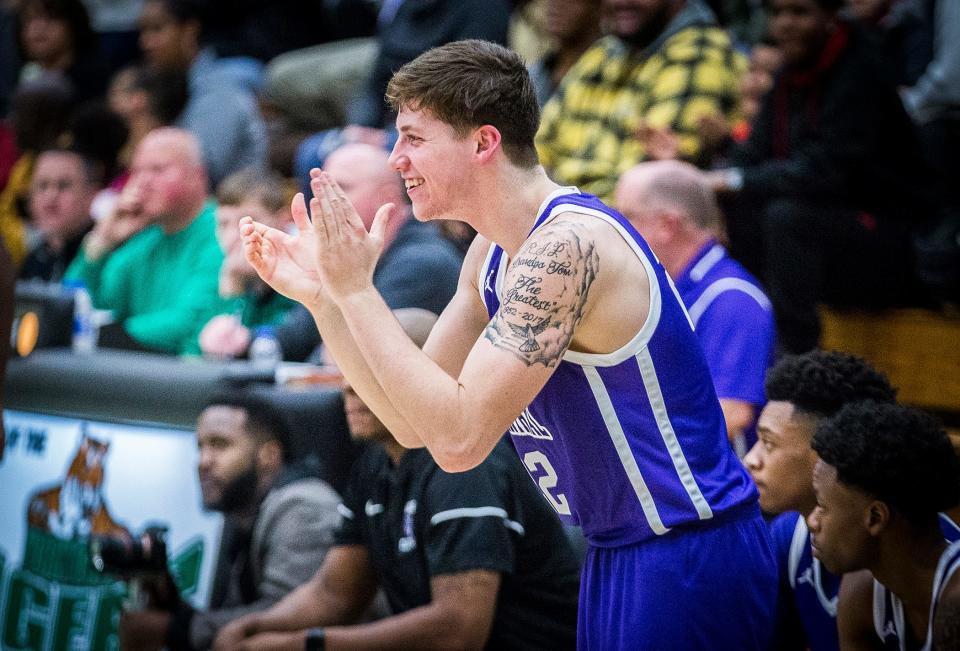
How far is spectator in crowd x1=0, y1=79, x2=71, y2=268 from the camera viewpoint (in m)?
9.18

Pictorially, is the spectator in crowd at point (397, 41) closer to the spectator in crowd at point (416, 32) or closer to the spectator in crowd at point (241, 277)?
the spectator in crowd at point (416, 32)

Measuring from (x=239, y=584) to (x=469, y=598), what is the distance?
1260 mm

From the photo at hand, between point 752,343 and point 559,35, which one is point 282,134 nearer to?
point 559,35

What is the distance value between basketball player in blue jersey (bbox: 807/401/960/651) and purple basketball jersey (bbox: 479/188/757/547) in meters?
0.33

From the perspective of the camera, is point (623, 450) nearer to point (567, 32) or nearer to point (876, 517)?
point (876, 517)

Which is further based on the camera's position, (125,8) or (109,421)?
(125,8)

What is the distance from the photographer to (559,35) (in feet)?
23.1

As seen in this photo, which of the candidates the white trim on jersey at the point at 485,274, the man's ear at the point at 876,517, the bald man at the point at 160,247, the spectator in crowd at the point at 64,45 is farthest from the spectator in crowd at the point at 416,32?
the man's ear at the point at 876,517

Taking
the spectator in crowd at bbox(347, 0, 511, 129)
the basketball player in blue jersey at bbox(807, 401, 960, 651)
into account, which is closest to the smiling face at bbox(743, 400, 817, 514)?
the basketball player in blue jersey at bbox(807, 401, 960, 651)

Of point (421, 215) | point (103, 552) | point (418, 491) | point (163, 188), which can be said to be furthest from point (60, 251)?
point (421, 215)

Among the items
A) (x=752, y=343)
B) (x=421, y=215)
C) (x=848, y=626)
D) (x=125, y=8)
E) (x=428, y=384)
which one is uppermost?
(x=125, y=8)

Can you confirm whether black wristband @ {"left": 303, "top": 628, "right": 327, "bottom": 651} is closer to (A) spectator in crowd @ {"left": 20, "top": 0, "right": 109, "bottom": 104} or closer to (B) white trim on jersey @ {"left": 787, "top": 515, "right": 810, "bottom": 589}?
(B) white trim on jersey @ {"left": 787, "top": 515, "right": 810, "bottom": 589}

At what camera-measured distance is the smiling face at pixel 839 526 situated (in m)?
3.37

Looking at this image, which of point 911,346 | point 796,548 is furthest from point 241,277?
point 796,548
